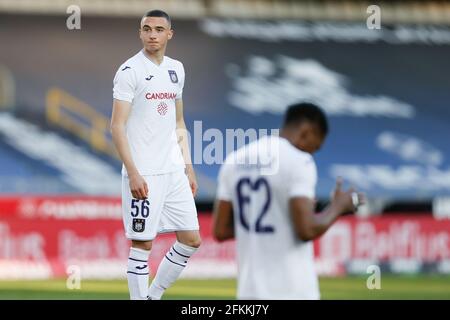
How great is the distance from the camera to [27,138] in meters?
22.9

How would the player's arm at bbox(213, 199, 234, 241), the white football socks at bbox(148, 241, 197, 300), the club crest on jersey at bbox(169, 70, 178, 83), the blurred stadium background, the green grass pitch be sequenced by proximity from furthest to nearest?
1. the blurred stadium background
2. the green grass pitch
3. the white football socks at bbox(148, 241, 197, 300)
4. the club crest on jersey at bbox(169, 70, 178, 83)
5. the player's arm at bbox(213, 199, 234, 241)

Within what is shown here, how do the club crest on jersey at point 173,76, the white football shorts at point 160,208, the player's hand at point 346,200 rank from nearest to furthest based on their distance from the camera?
the player's hand at point 346,200
the club crest on jersey at point 173,76
the white football shorts at point 160,208

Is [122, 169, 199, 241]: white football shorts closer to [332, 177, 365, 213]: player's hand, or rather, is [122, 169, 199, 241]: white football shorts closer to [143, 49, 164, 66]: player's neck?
[143, 49, 164, 66]: player's neck

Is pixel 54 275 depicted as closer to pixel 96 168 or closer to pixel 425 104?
pixel 96 168

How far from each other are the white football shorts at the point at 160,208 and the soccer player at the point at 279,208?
86.0 inches

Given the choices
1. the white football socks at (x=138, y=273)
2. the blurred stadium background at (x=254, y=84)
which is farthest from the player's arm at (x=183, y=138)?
the blurred stadium background at (x=254, y=84)

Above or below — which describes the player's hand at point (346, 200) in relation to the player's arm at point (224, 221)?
above

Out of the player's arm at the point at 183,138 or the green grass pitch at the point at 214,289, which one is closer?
the player's arm at the point at 183,138

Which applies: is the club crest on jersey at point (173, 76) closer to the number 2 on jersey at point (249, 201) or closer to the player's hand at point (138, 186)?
the player's hand at point (138, 186)

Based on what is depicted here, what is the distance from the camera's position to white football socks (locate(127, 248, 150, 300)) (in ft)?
26.7

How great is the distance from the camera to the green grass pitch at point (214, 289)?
14.3m

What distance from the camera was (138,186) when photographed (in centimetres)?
775

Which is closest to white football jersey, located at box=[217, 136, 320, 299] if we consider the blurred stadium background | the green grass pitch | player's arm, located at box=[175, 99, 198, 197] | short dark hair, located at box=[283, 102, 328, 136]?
short dark hair, located at box=[283, 102, 328, 136]
